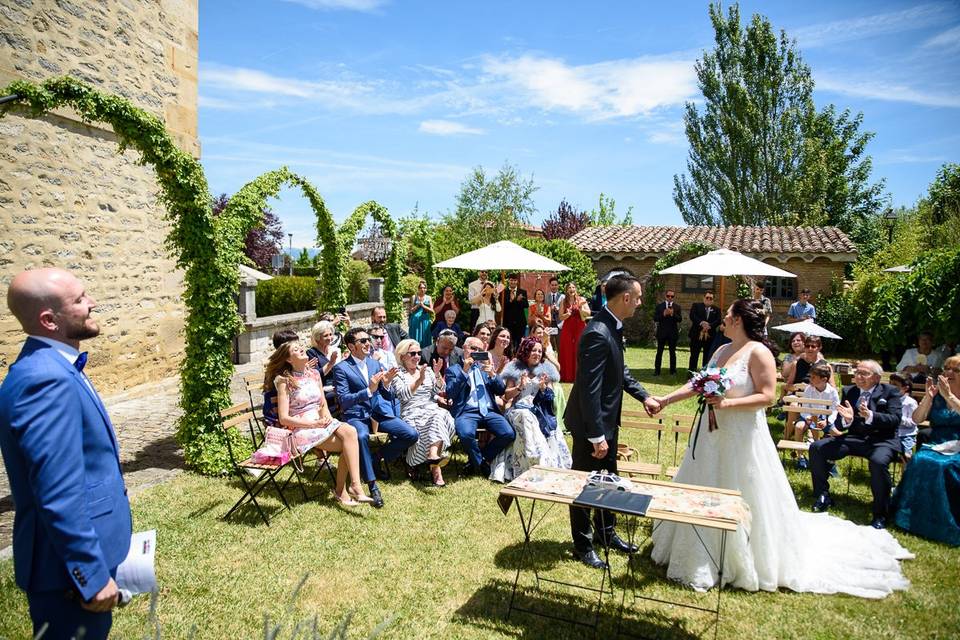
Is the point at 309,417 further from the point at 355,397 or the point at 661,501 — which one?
the point at 661,501

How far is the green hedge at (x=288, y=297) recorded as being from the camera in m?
21.6

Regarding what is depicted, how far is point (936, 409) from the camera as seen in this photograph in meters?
5.79

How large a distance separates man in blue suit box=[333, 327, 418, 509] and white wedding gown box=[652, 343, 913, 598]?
3.05 meters

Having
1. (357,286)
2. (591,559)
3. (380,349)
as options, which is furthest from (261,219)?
(357,286)

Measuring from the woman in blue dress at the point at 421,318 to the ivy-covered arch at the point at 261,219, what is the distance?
1775 mm

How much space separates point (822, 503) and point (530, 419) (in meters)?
3.02

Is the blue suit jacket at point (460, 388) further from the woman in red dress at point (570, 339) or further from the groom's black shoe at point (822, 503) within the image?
the woman in red dress at point (570, 339)

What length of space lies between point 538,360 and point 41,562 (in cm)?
561

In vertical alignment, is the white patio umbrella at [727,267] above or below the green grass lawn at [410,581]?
above

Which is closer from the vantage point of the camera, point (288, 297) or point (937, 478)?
point (937, 478)

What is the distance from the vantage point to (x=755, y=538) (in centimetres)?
451

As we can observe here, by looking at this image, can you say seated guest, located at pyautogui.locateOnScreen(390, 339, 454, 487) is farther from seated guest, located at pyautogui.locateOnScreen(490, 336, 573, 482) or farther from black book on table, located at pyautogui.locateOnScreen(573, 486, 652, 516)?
black book on table, located at pyautogui.locateOnScreen(573, 486, 652, 516)

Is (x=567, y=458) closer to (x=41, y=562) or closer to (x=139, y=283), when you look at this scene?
(x=41, y=562)

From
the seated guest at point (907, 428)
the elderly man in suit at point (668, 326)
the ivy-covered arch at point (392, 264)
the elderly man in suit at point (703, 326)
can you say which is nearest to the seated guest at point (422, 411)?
the seated guest at point (907, 428)
